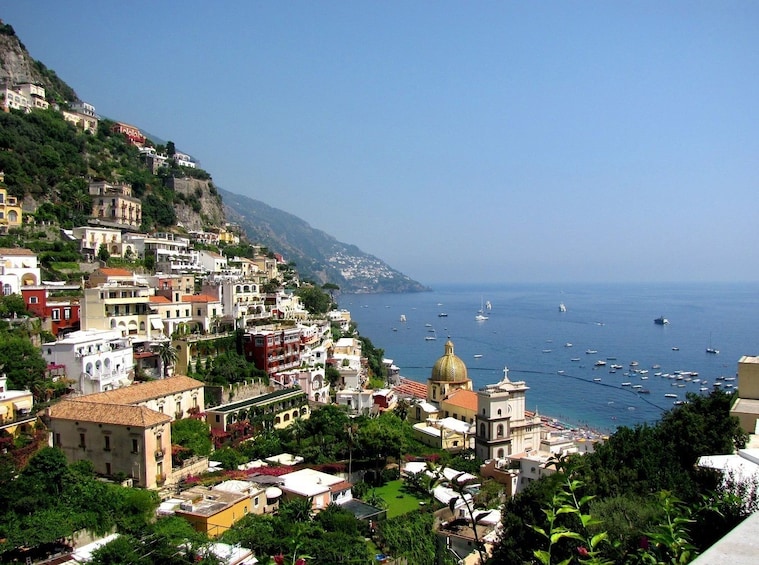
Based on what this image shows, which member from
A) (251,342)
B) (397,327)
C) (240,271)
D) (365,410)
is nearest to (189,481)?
(251,342)

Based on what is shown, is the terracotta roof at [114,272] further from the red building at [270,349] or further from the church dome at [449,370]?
the church dome at [449,370]

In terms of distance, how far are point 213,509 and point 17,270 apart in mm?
17583

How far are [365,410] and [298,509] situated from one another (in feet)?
54.7

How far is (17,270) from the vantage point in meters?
29.8

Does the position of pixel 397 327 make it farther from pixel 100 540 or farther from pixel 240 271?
pixel 100 540

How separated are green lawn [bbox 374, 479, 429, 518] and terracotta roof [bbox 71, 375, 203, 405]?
8919 mm

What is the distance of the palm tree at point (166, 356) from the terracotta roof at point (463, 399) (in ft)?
51.7

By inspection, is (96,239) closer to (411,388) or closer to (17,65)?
(411,388)

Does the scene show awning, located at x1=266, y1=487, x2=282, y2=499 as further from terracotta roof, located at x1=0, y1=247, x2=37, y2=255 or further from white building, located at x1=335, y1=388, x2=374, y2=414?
terracotta roof, located at x1=0, y1=247, x2=37, y2=255

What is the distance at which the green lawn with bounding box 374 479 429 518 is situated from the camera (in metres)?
22.9

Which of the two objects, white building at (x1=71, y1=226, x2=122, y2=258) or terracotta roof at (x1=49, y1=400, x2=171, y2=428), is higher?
white building at (x1=71, y1=226, x2=122, y2=258)

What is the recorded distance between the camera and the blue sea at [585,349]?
55.4m

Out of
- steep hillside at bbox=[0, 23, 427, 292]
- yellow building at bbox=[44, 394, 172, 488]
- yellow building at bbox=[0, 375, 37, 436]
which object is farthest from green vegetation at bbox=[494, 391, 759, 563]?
steep hillside at bbox=[0, 23, 427, 292]

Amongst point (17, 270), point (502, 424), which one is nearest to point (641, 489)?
point (502, 424)
